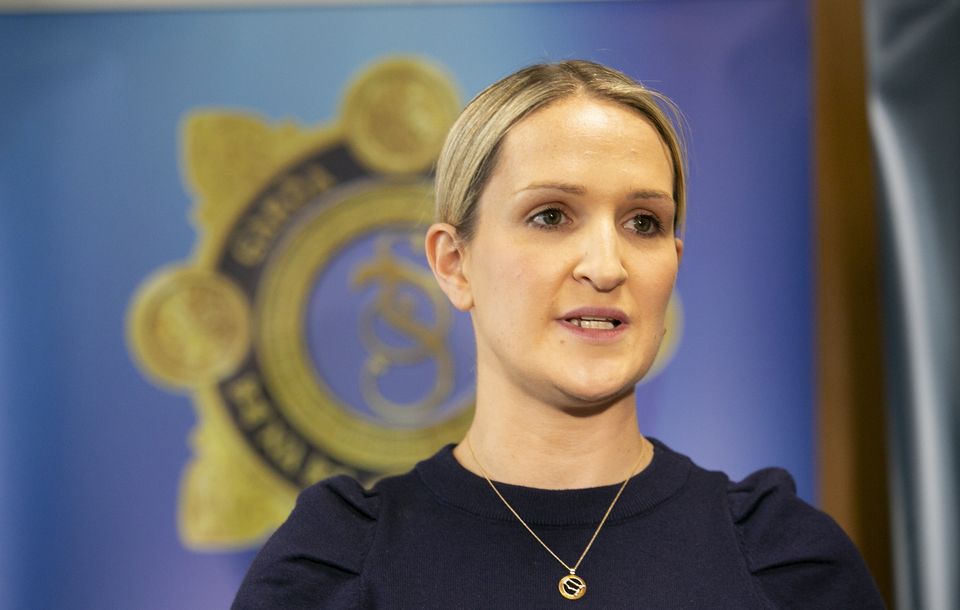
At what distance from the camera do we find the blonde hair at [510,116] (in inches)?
51.0

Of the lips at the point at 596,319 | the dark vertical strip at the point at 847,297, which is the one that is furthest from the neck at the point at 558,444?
the dark vertical strip at the point at 847,297

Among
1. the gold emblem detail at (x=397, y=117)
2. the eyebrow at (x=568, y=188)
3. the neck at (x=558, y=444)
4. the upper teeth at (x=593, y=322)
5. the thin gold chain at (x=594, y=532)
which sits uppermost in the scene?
the gold emblem detail at (x=397, y=117)

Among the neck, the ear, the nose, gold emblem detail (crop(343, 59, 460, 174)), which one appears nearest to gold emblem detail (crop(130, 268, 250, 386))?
gold emblem detail (crop(343, 59, 460, 174))

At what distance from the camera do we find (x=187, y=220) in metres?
2.46

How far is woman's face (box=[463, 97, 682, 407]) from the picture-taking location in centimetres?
123

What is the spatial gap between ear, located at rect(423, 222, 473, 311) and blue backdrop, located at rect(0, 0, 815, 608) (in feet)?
3.70

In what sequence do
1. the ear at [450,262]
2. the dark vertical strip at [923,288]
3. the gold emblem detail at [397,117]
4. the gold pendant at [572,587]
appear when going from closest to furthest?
the gold pendant at [572,587] → the ear at [450,262] → the dark vertical strip at [923,288] → the gold emblem detail at [397,117]

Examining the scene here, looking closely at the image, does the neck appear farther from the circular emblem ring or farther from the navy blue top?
the circular emblem ring

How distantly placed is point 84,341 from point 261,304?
400mm

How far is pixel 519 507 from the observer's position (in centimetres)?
128

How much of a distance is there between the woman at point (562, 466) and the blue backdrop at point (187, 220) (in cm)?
110

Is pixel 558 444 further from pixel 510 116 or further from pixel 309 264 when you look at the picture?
pixel 309 264

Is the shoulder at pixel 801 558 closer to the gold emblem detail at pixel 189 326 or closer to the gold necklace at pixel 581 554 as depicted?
the gold necklace at pixel 581 554

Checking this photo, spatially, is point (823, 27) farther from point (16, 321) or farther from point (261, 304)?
point (16, 321)
